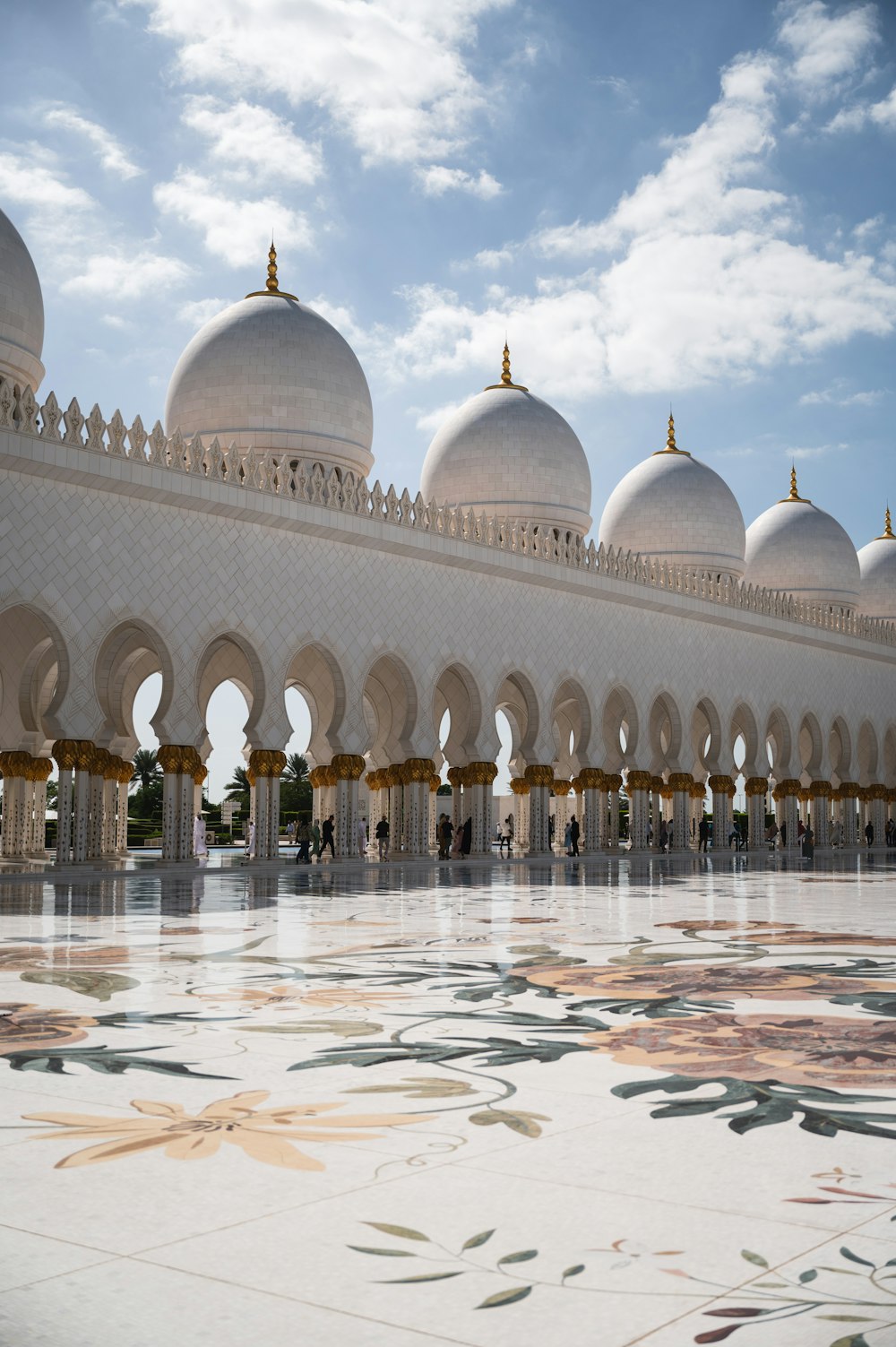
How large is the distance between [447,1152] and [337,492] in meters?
13.6

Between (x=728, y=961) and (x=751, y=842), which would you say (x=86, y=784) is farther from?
(x=751, y=842)

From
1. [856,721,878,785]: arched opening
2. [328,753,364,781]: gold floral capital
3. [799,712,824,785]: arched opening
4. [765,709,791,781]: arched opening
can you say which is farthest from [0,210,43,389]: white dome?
[856,721,878,785]: arched opening

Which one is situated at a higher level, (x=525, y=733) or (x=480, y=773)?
(x=525, y=733)

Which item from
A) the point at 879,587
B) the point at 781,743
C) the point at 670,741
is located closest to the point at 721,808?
the point at 670,741

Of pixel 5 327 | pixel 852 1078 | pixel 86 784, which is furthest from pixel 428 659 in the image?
pixel 852 1078

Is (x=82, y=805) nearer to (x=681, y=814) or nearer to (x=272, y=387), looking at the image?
(x=272, y=387)

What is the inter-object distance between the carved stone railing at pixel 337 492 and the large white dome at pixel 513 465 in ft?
1.22

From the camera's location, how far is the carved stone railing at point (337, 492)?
12.9 meters

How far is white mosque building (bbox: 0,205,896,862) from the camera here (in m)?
13.2

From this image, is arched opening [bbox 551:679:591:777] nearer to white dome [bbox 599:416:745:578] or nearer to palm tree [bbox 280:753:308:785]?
white dome [bbox 599:416:745:578]

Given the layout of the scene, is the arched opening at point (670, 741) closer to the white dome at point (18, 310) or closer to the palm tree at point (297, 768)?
the white dome at point (18, 310)

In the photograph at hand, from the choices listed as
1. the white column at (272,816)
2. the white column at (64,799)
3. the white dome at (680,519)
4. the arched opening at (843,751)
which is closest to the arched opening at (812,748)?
the arched opening at (843,751)

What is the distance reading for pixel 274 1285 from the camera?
5.57 feet

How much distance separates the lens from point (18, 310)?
1466 centimetres
